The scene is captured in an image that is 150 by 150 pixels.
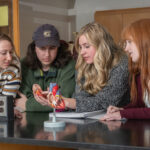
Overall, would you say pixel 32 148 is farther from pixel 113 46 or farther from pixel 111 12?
pixel 111 12

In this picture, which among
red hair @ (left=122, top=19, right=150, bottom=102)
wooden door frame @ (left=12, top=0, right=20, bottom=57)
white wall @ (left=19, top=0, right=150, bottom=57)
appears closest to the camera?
red hair @ (left=122, top=19, right=150, bottom=102)

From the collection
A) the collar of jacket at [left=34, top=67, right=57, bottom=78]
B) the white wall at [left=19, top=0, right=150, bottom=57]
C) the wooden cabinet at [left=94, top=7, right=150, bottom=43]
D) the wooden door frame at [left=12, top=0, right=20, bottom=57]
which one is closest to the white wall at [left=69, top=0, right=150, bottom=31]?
the white wall at [left=19, top=0, right=150, bottom=57]

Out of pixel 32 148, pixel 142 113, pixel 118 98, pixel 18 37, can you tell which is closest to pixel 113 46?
pixel 118 98

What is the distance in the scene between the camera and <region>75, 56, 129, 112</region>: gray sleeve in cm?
200

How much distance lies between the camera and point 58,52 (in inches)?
96.7

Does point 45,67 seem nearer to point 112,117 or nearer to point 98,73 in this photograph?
point 98,73

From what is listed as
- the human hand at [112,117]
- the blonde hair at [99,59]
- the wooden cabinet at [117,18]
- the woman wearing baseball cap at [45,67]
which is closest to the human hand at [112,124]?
the human hand at [112,117]

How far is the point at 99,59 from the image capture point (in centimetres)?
209

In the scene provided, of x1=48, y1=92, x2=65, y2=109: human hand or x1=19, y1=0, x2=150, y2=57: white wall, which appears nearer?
x1=48, y1=92, x2=65, y2=109: human hand

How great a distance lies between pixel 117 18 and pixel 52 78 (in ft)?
10.7

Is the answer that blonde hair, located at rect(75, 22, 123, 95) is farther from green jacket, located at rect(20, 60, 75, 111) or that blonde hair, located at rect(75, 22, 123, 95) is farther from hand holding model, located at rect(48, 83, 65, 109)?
hand holding model, located at rect(48, 83, 65, 109)

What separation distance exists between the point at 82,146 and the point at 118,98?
0.86m

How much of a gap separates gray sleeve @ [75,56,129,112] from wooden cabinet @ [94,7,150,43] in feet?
11.0

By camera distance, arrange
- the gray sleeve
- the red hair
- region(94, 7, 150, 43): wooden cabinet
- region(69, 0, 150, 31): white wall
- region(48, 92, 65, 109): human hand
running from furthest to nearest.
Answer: region(69, 0, 150, 31): white wall → region(94, 7, 150, 43): wooden cabinet → the gray sleeve → the red hair → region(48, 92, 65, 109): human hand
